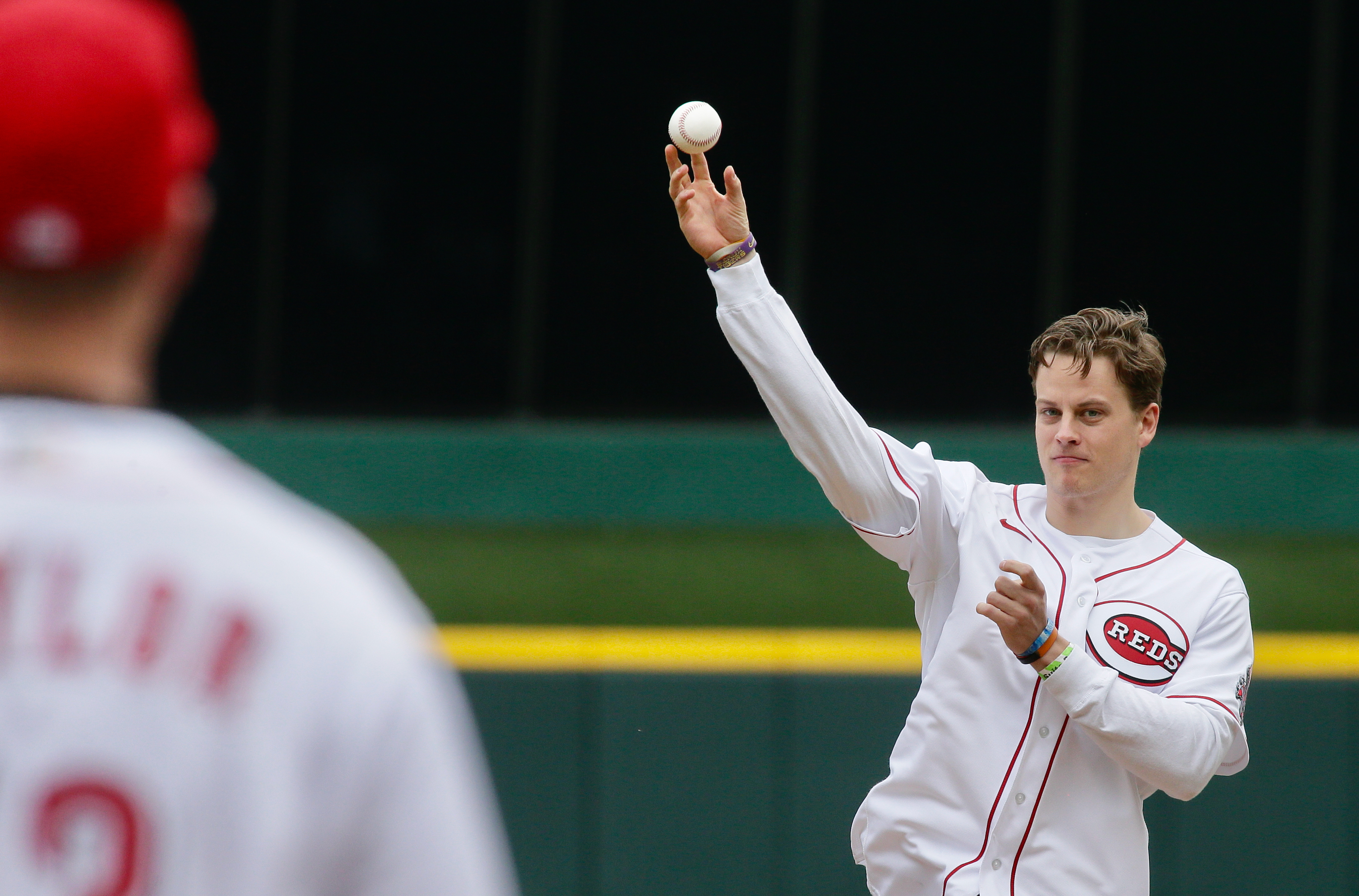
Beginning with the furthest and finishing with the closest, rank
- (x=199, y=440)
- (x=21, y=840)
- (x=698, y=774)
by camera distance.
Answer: (x=698, y=774), (x=199, y=440), (x=21, y=840)

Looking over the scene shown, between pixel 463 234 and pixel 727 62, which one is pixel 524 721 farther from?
pixel 727 62

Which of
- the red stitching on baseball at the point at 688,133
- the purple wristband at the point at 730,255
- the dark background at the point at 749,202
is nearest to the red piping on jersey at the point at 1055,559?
the purple wristband at the point at 730,255

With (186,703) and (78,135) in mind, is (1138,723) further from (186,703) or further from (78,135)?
(78,135)

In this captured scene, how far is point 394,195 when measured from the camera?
973 centimetres

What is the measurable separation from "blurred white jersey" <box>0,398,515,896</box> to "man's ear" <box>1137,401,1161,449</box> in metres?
2.25

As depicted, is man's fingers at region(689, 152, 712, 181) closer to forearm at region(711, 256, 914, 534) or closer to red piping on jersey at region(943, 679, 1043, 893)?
forearm at region(711, 256, 914, 534)

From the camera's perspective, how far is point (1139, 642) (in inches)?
113

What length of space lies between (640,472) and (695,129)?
21.2 ft

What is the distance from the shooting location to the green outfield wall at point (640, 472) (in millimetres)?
9641

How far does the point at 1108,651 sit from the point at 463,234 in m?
7.48

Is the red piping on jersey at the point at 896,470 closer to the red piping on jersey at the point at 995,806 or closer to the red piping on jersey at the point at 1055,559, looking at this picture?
the red piping on jersey at the point at 1055,559

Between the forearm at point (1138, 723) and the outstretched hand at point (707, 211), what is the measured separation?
108 cm

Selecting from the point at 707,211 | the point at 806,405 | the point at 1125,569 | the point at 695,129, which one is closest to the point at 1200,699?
the point at 1125,569

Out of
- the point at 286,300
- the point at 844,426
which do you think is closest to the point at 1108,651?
the point at 844,426
